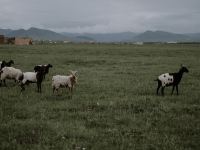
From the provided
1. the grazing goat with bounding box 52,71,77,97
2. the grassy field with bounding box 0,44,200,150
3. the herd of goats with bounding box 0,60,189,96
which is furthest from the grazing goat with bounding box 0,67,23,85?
the grazing goat with bounding box 52,71,77,97

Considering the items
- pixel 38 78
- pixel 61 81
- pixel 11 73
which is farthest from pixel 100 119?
pixel 11 73

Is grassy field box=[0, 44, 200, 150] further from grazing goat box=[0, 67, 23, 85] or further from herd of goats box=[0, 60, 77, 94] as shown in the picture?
grazing goat box=[0, 67, 23, 85]

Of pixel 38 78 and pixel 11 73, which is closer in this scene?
pixel 38 78

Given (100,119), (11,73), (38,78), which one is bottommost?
(100,119)

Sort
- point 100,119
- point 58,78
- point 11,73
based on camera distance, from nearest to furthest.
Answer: point 100,119 → point 58,78 → point 11,73

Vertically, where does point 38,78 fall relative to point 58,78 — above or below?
below

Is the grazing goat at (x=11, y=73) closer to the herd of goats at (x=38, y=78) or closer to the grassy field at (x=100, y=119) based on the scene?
the herd of goats at (x=38, y=78)

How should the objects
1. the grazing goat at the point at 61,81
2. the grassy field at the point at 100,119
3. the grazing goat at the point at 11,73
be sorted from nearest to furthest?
the grassy field at the point at 100,119, the grazing goat at the point at 61,81, the grazing goat at the point at 11,73

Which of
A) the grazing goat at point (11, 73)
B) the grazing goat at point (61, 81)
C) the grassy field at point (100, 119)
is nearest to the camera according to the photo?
the grassy field at point (100, 119)

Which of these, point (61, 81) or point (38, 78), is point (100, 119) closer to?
point (61, 81)

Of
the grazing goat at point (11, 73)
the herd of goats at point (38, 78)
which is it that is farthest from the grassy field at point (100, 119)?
the grazing goat at point (11, 73)

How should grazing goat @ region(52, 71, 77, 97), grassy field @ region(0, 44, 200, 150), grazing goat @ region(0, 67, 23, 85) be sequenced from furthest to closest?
1. grazing goat @ region(0, 67, 23, 85)
2. grazing goat @ region(52, 71, 77, 97)
3. grassy field @ region(0, 44, 200, 150)

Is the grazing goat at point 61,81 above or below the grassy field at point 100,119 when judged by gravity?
above

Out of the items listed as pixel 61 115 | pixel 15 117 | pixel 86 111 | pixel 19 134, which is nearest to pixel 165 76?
pixel 86 111
